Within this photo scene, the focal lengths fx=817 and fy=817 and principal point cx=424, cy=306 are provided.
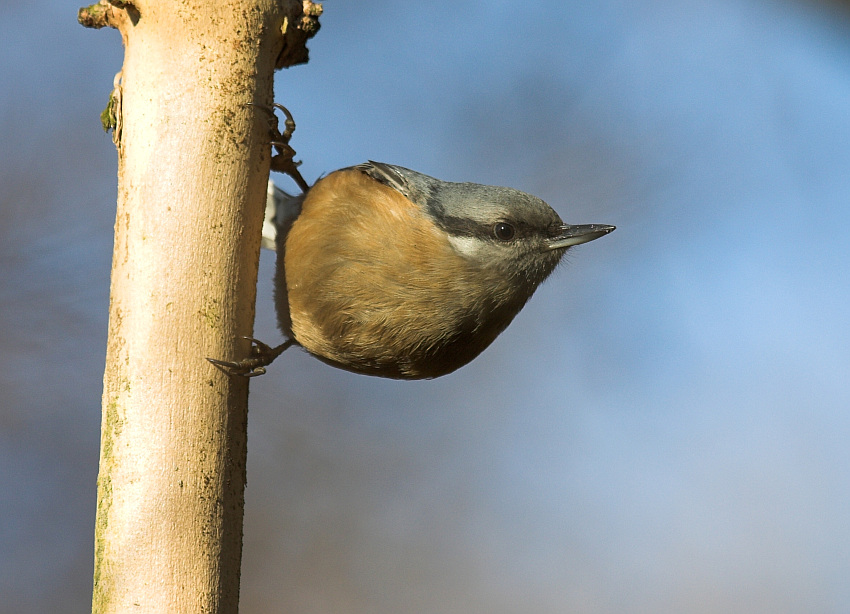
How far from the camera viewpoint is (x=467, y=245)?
236 cm

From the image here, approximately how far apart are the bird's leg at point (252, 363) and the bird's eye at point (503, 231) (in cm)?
74

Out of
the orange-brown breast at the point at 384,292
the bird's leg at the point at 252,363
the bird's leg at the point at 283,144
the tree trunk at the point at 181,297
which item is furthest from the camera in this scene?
the orange-brown breast at the point at 384,292

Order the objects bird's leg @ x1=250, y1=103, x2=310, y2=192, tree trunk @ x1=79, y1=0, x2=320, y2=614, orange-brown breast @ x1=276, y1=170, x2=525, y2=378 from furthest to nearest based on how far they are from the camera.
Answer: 1. orange-brown breast @ x1=276, y1=170, x2=525, y2=378
2. bird's leg @ x1=250, y1=103, x2=310, y2=192
3. tree trunk @ x1=79, y1=0, x2=320, y2=614

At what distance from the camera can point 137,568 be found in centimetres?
157

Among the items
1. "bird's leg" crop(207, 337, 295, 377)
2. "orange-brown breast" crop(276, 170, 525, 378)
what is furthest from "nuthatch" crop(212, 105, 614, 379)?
"bird's leg" crop(207, 337, 295, 377)

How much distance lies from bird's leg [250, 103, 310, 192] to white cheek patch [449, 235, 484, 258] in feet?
1.69

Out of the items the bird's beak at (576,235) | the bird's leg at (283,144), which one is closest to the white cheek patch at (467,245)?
the bird's beak at (576,235)

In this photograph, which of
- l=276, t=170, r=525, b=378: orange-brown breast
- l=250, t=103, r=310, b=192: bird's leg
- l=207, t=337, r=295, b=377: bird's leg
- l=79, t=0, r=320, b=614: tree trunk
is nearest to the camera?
l=79, t=0, r=320, b=614: tree trunk

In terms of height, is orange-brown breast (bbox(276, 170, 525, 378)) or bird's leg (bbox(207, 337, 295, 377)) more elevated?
orange-brown breast (bbox(276, 170, 525, 378))

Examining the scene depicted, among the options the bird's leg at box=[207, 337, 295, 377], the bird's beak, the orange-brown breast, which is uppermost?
the bird's beak

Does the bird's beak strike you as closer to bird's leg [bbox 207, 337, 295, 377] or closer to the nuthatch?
the nuthatch

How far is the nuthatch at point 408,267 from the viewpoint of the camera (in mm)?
2283

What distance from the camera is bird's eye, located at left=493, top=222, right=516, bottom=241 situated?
2371mm

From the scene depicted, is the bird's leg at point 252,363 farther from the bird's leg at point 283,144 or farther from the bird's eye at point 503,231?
the bird's eye at point 503,231
